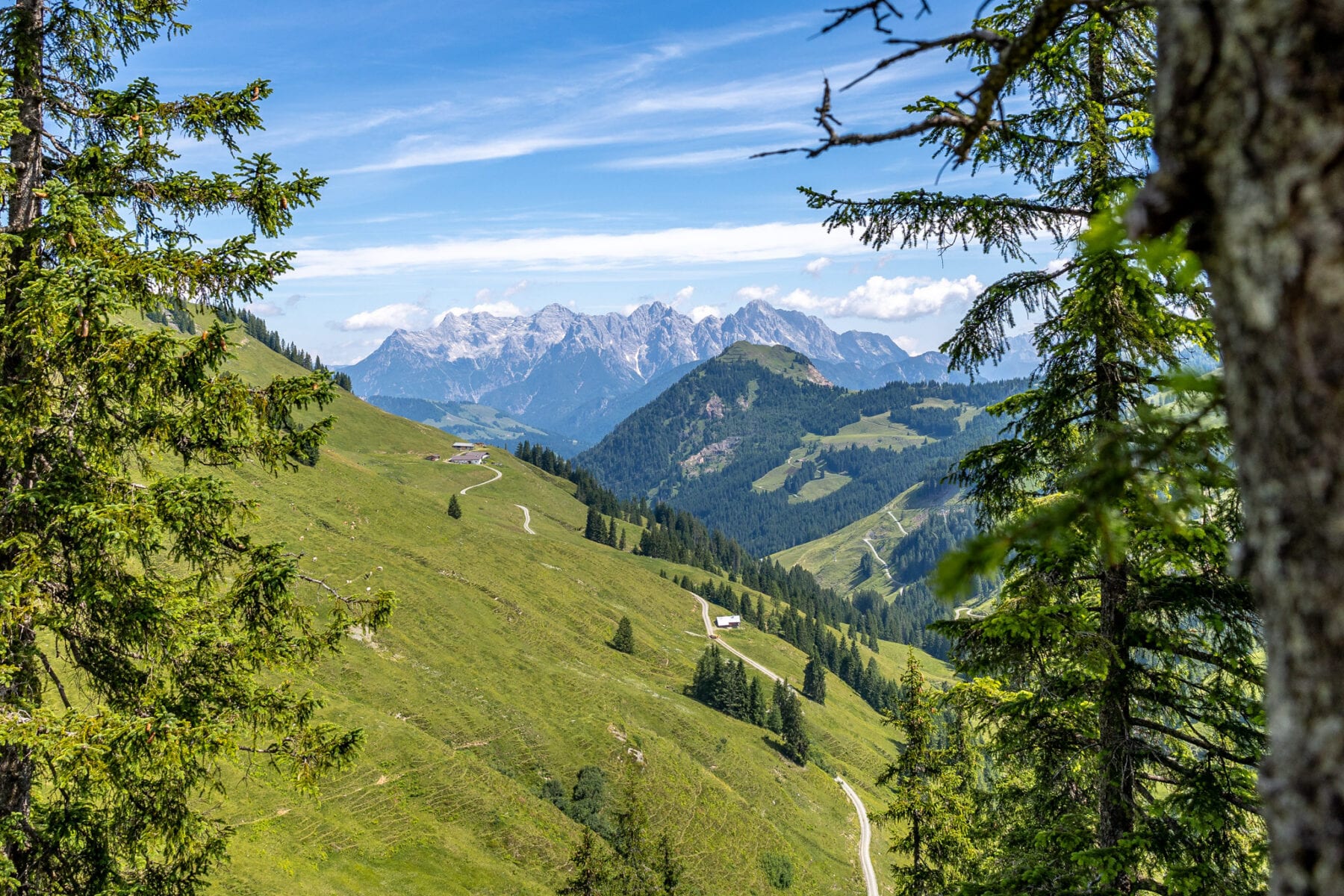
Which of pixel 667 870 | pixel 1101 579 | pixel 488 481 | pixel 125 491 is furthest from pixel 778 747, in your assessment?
pixel 488 481

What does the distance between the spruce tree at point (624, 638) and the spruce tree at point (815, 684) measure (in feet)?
105

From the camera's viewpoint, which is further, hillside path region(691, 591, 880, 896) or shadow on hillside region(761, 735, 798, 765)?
shadow on hillside region(761, 735, 798, 765)

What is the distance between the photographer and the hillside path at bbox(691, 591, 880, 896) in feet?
217

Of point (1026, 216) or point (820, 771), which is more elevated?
point (1026, 216)

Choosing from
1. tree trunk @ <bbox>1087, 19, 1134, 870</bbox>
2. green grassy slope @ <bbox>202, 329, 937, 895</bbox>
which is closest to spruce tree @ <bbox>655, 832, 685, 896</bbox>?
green grassy slope @ <bbox>202, 329, 937, 895</bbox>

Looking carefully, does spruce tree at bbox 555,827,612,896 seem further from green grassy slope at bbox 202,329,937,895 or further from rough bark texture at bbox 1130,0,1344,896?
rough bark texture at bbox 1130,0,1344,896

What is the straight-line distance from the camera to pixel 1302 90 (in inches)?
68.2

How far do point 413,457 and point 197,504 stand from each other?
197 meters

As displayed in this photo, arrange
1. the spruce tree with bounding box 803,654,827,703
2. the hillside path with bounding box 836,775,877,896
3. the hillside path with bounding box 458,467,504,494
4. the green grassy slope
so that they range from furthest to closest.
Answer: the hillside path with bounding box 458,467,504,494
the spruce tree with bounding box 803,654,827,703
the hillside path with bounding box 836,775,877,896
the green grassy slope

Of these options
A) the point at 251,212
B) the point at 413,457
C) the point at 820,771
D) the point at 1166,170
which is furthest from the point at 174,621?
the point at 413,457

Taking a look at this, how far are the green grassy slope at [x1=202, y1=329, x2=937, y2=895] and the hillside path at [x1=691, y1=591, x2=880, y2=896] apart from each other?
A: 1.40 metres

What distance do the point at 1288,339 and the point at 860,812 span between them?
94511mm

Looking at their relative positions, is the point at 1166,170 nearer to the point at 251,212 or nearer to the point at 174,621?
the point at 174,621

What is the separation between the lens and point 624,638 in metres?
104
